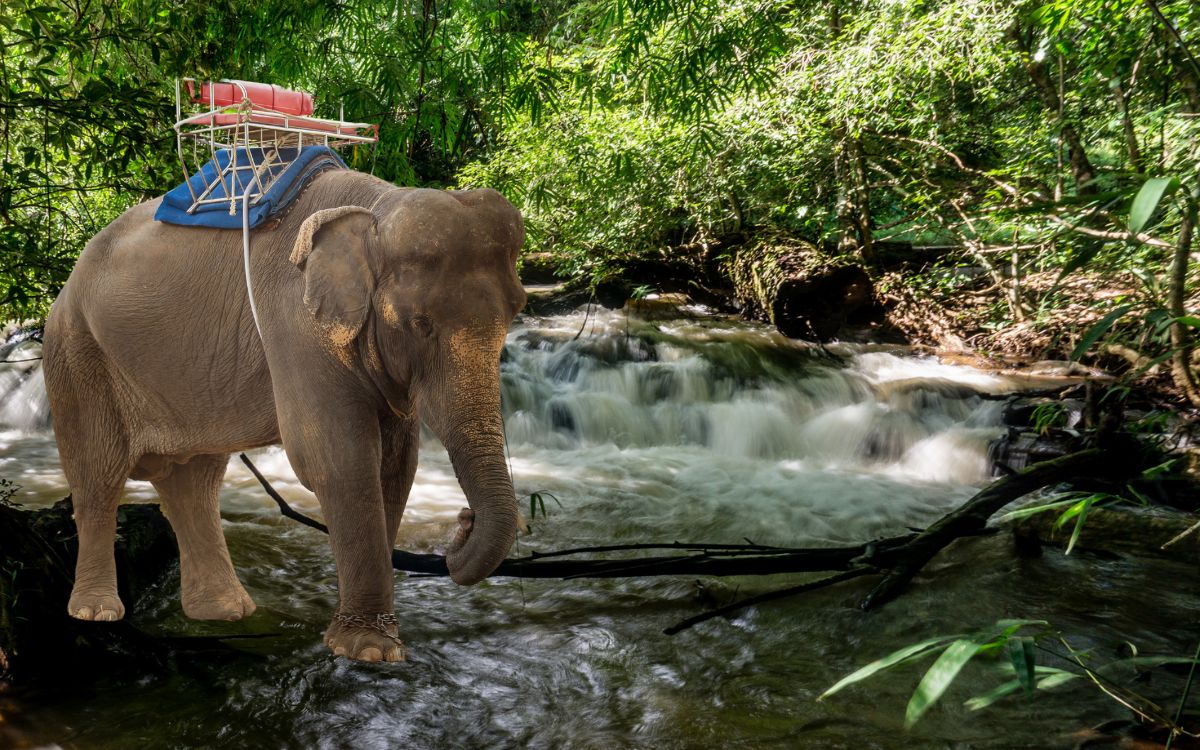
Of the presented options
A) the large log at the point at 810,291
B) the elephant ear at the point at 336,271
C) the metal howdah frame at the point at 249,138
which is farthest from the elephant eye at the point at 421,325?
the large log at the point at 810,291

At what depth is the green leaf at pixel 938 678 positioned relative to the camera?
1.22 meters

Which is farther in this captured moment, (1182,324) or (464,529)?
(1182,324)

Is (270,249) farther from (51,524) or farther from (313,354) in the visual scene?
(51,524)

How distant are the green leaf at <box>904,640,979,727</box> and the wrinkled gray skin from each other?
71 cm

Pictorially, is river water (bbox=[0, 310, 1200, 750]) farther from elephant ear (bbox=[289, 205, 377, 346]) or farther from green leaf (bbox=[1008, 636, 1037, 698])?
elephant ear (bbox=[289, 205, 377, 346])

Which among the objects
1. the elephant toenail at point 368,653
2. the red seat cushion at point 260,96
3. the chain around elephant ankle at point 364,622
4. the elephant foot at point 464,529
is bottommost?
the elephant toenail at point 368,653

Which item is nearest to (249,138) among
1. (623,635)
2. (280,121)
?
(280,121)

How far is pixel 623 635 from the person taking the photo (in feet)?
9.70

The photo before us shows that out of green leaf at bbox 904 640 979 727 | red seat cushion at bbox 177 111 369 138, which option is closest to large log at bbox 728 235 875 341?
red seat cushion at bbox 177 111 369 138

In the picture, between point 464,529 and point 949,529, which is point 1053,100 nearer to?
point 949,529

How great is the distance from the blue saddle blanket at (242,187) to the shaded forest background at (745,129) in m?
0.91

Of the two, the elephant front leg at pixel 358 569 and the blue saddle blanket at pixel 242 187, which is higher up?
the blue saddle blanket at pixel 242 187

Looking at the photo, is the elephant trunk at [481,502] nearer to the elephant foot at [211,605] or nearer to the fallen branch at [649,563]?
the fallen branch at [649,563]

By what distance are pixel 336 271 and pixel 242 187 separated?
1.17 feet
